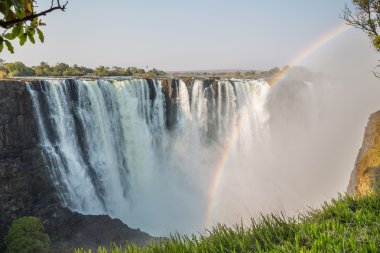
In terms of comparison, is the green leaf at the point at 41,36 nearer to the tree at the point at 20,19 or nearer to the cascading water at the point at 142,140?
the tree at the point at 20,19

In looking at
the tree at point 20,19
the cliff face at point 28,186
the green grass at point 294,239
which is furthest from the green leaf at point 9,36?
the cliff face at point 28,186

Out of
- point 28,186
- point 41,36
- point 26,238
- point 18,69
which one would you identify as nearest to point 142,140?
point 28,186

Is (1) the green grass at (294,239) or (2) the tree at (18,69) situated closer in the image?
(1) the green grass at (294,239)

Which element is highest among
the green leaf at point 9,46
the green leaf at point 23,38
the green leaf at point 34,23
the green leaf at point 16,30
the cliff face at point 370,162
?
the green leaf at point 34,23

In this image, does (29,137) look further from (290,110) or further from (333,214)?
(290,110)

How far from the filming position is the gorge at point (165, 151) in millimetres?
19031

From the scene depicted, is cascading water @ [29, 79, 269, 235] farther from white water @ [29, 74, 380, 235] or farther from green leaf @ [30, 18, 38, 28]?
green leaf @ [30, 18, 38, 28]

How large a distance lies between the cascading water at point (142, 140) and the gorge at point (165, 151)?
0.25 ft

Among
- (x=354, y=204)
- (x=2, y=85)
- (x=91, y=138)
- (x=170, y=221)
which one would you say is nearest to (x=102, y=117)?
(x=91, y=138)

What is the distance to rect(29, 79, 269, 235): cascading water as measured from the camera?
2042 cm

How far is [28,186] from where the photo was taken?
18844 millimetres

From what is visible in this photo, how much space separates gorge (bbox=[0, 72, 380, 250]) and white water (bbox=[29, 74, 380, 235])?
0.28 feet

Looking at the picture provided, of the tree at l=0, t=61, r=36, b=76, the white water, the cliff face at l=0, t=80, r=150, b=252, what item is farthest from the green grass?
the tree at l=0, t=61, r=36, b=76

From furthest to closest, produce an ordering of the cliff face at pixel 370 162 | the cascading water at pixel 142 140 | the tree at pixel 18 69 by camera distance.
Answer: the tree at pixel 18 69 → the cascading water at pixel 142 140 → the cliff face at pixel 370 162
